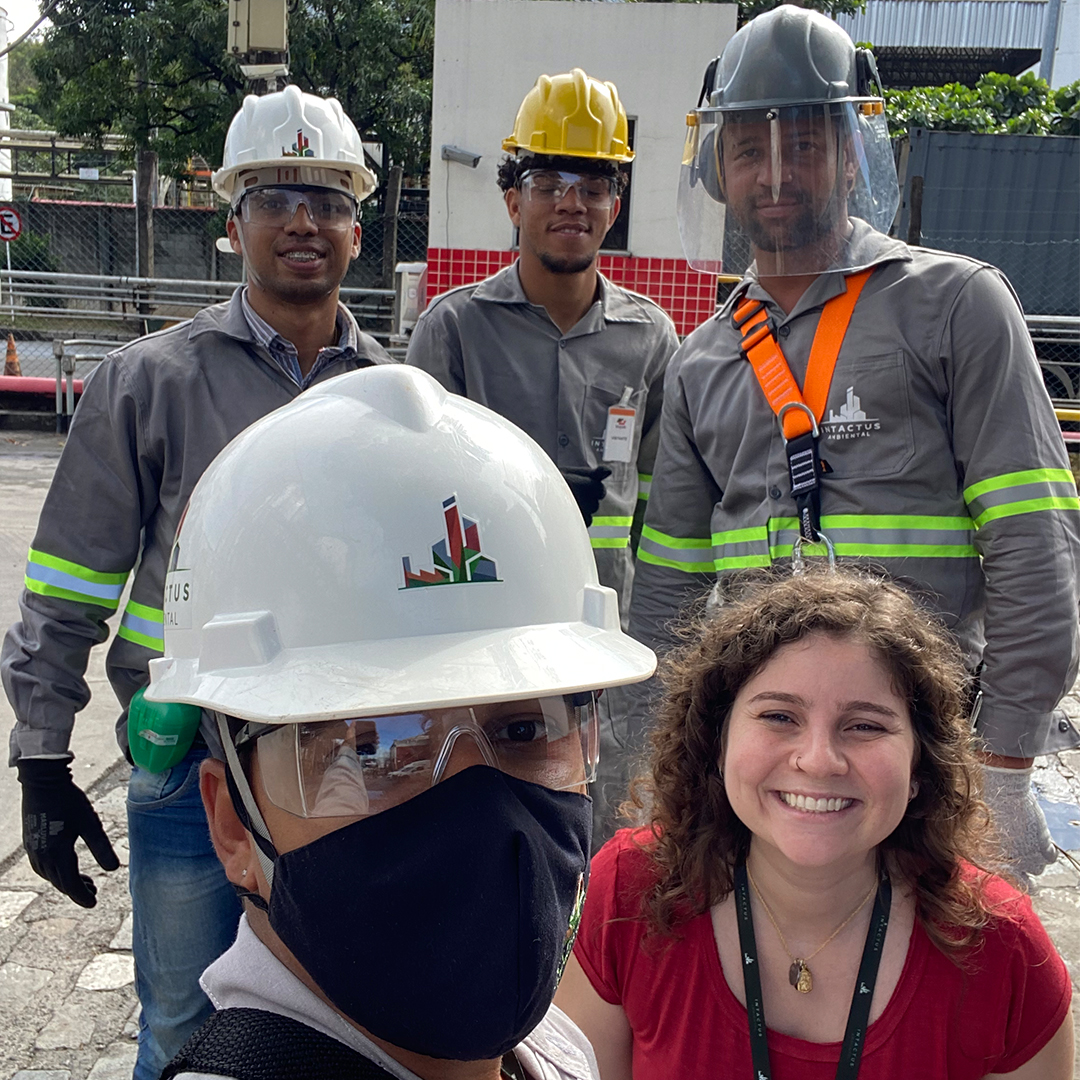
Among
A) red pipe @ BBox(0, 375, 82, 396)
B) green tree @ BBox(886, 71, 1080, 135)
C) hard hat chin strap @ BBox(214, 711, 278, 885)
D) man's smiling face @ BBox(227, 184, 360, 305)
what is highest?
green tree @ BBox(886, 71, 1080, 135)

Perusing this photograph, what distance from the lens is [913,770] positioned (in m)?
2.15

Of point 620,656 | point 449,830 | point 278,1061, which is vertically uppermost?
point 620,656

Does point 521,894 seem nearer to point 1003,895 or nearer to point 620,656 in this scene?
point 620,656

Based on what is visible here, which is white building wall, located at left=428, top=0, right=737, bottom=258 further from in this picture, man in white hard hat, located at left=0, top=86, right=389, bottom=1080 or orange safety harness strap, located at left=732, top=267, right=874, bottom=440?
orange safety harness strap, located at left=732, top=267, right=874, bottom=440

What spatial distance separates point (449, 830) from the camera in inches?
50.3

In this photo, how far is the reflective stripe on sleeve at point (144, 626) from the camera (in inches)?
106

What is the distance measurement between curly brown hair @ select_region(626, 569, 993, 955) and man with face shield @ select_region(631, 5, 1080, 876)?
0.25 meters

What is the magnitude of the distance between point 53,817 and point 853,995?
1836 mm

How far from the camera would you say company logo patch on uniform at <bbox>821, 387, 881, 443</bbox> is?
259cm

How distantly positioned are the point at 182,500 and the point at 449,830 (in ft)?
5.40

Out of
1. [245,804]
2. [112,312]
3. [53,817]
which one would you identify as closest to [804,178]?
[245,804]

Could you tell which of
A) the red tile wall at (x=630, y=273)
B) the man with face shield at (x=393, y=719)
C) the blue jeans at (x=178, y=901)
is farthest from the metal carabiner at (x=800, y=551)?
the red tile wall at (x=630, y=273)

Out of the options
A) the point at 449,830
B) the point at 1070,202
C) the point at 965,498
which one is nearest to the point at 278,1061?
the point at 449,830

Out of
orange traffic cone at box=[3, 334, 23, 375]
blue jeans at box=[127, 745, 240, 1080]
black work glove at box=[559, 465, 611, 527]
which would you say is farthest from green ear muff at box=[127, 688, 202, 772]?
orange traffic cone at box=[3, 334, 23, 375]
